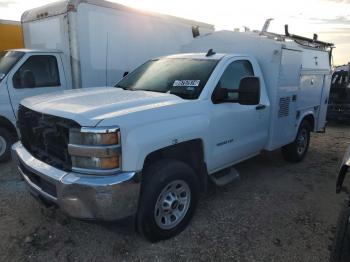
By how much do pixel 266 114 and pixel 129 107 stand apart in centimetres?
233

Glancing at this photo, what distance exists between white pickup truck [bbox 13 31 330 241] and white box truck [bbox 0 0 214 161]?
1.96 m

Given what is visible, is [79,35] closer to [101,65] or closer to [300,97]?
[101,65]

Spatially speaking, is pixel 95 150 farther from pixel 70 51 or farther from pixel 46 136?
pixel 70 51

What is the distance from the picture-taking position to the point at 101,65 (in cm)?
639

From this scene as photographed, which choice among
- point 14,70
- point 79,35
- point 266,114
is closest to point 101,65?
point 79,35

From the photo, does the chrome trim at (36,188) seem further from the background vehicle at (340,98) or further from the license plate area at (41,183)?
the background vehicle at (340,98)

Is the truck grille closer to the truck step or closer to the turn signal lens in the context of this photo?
the turn signal lens

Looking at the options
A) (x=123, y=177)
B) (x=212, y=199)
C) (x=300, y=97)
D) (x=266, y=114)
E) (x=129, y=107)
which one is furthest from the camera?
(x=300, y=97)

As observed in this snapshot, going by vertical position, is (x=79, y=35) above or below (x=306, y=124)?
above

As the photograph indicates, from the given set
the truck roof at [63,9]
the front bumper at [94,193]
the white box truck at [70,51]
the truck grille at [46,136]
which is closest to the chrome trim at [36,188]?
the front bumper at [94,193]

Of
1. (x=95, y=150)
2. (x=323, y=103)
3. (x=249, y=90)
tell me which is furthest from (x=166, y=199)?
(x=323, y=103)

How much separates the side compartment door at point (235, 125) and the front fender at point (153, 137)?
14.9 inches

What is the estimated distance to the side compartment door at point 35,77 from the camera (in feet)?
18.5

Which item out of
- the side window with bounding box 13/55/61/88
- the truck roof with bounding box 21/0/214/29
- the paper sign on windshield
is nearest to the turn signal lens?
the paper sign on windshield
